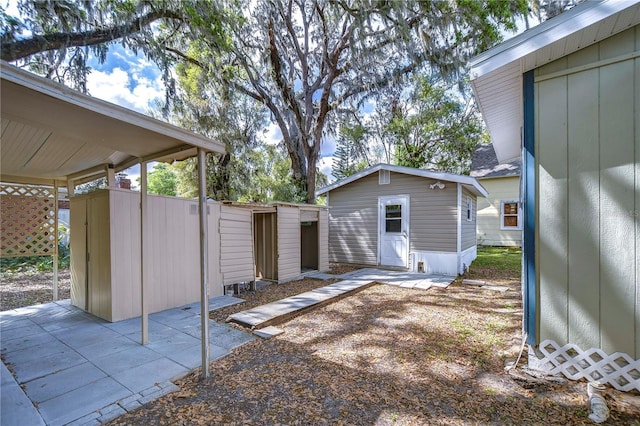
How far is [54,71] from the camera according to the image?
7258 millimetres

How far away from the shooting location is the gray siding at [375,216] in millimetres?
7613

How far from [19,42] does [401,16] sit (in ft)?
28.8

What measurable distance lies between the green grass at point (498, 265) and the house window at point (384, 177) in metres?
3.37

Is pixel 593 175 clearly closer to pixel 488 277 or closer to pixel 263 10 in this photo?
pixel 488 277

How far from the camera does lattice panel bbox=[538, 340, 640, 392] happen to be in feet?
7.79

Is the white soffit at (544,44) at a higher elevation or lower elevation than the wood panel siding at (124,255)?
higher

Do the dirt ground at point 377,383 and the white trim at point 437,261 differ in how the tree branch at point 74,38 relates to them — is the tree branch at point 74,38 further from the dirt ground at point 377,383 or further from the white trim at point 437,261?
the white trim at point 437,261

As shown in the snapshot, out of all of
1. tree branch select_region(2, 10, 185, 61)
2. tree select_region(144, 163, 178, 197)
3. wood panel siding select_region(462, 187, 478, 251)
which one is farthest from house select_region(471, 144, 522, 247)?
tree select_region(144, 163, 178, 197)

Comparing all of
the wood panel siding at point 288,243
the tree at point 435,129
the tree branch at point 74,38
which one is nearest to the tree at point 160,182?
the tree at point 435,129

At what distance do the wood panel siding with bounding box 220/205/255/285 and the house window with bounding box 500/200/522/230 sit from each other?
11993 millimetres

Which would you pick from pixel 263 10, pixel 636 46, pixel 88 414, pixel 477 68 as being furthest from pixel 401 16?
pixel 88 414

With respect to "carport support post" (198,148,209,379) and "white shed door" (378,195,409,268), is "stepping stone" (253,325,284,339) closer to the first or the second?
"carport support post" (198,148,209,379)

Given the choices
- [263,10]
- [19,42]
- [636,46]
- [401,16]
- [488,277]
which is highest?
[263,10]

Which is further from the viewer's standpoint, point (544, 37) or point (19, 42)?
point (19, 42)
